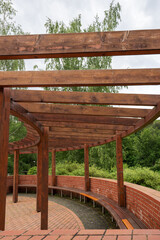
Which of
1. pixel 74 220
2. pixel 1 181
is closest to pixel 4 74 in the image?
pixel 1 181

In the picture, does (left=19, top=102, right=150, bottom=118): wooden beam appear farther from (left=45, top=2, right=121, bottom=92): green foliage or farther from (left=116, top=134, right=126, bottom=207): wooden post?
(left=45, top=2, right=121, bottom=92): green foliage

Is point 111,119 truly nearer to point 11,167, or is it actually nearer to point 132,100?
point 132,100

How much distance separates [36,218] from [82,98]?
6671 millimetres

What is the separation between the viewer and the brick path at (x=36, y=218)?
7410 mm

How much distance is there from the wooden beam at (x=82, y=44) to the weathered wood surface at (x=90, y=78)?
540 mm

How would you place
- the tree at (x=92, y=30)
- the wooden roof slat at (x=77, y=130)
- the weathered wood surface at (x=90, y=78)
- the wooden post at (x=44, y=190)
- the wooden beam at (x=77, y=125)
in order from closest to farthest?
1. the weathered wood surface at (x=90, y=78)
2. the wooden post at (x=44, y=190)
3. the wooden beam at (x=77, y=125)
4. the wooden roof slat at (x=77, y=130)
5. the tree at (x=92, y=30)

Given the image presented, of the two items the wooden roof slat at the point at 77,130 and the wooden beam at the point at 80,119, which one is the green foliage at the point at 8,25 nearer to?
the wooden roof slat at the point at 77,130

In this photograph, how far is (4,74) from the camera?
11.9ft

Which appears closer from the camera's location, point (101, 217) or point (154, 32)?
point (154, 32)

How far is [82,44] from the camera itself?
2.76 m

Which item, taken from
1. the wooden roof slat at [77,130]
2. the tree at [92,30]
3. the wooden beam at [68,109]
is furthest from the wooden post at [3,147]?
the tree at [92,30]

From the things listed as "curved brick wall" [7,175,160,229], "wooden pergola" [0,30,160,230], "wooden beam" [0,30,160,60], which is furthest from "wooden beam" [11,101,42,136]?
"curved brick wall" [7,175,160,229]

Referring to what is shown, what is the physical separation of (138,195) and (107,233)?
4.18 metres

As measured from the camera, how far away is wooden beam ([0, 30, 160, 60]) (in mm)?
2646
